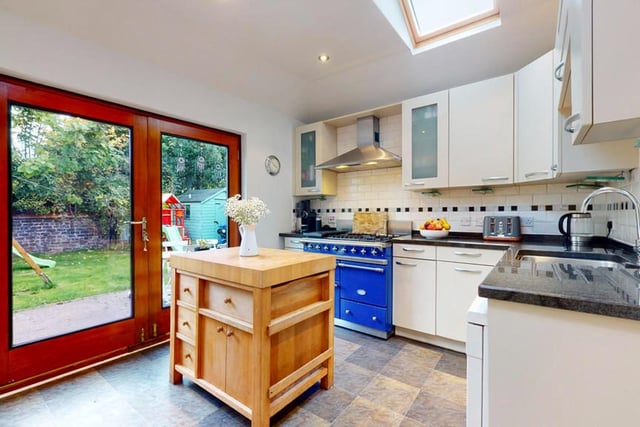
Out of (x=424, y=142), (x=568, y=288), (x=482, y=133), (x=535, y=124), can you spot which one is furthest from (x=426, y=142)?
(x=568, y=288)

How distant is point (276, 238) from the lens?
146 inches

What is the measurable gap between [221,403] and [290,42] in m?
2.85

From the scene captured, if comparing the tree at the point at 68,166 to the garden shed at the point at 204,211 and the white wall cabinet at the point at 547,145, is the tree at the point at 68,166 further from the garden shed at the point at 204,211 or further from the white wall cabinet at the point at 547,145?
the white wall cabinet at the point at 547,145

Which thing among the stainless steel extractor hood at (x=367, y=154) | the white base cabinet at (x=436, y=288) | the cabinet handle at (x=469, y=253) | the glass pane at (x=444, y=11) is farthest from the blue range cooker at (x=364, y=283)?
the glass pane at (x=444, y=11)

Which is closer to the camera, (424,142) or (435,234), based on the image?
(435,234)

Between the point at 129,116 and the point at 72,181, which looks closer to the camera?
the point at 72,181

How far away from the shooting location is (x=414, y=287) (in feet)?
8.73

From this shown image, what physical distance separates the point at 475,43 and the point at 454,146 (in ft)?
2.83

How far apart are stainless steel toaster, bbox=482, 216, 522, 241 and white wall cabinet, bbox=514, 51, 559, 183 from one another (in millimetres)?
384

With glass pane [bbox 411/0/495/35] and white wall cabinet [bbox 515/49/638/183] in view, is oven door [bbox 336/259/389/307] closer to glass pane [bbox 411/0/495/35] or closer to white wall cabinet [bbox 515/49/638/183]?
white wall cabinet [bbox 515/49/638/183]

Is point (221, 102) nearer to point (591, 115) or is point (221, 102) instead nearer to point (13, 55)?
point (13, 55)

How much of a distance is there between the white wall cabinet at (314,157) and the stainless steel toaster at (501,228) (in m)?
1.84

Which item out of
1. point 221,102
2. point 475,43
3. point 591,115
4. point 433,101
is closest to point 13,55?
point 221,102

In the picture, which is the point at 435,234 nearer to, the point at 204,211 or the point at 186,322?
the point at 186,322
